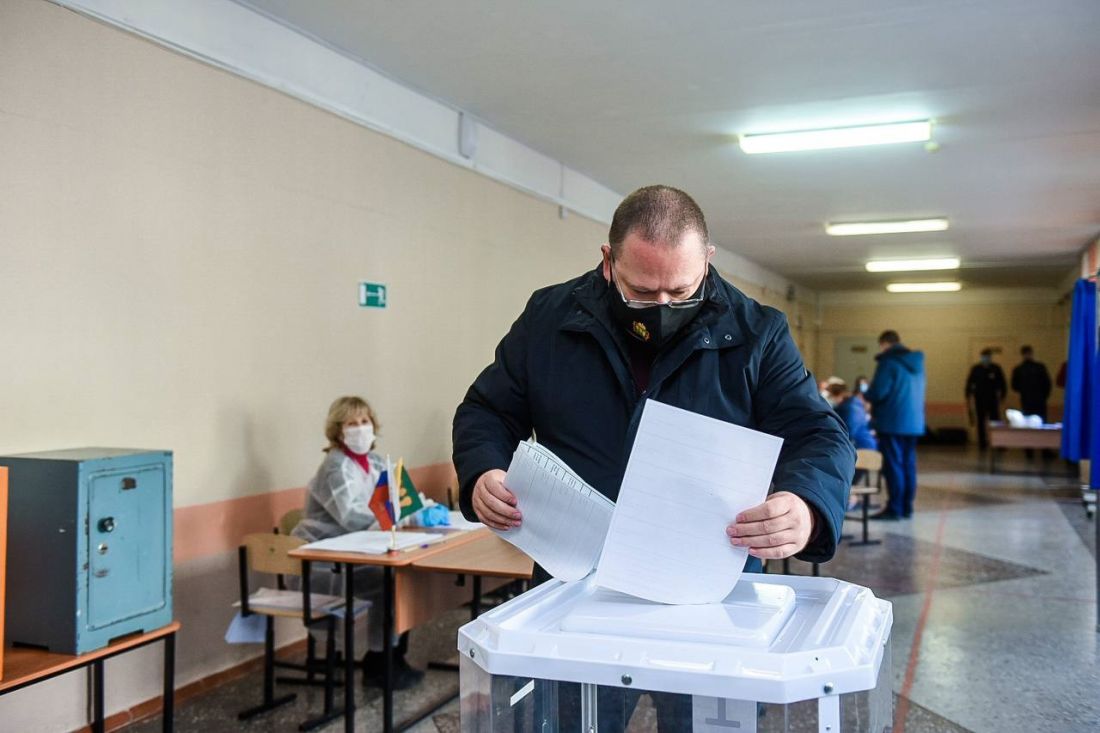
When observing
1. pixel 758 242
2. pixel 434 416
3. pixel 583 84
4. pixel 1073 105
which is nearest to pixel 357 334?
pixel 434 416

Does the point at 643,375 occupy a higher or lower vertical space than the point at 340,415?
higher

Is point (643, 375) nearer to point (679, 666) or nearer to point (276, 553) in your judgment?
point (679, 666)

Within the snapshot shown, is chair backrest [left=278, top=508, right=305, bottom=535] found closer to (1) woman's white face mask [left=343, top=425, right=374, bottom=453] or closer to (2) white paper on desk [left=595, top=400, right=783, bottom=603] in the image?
(1) woman's white face mask [left=343, top=425, right=374, bottom=453]

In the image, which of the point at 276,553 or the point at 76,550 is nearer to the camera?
the point at 76,550

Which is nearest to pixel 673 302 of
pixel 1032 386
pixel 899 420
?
pixel 899 420

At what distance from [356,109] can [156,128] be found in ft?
4.53

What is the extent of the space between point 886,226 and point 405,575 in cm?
835

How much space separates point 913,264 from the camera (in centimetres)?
1362

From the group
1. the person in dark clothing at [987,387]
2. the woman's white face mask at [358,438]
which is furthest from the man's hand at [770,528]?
the person in dark clothing at [987,387]

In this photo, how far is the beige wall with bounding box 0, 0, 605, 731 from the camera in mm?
3275

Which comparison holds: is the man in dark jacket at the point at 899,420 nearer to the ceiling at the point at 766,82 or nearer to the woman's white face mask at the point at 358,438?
the ceiling at the point at 766,82

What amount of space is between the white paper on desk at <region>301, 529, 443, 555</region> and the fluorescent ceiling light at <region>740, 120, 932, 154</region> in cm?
404

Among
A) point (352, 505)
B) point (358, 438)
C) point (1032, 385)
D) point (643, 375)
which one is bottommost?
point (352, 505)

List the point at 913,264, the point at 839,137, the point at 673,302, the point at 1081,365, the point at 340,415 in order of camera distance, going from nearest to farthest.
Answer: the point at 673,302 < the point at 340,415 < the point at 839,137 < the point at 1081,365 < the point at 913,264
